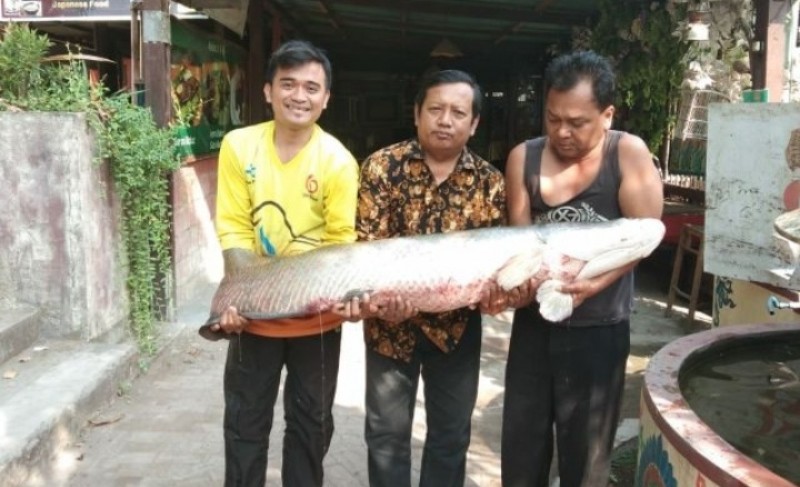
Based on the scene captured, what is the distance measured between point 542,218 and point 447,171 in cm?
39

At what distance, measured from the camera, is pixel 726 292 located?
506 cm

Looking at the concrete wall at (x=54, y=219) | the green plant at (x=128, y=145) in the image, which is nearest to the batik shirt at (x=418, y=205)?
the concrete wall at (x=54, y=219)

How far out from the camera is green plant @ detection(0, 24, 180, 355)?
177 inches

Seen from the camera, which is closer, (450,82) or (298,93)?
(450,82)

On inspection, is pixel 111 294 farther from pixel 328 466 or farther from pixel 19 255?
pixel 328 466

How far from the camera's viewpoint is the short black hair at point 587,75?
2.53m

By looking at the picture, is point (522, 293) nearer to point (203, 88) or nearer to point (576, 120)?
point (576, 120)

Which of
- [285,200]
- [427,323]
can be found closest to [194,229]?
[285,200]

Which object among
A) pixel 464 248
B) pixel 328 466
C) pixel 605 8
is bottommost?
pixel 328 466

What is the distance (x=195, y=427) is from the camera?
14.0 ft

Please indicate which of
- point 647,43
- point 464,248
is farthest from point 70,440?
point 647,43

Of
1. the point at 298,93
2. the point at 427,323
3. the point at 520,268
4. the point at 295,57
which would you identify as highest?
the point at 295,57

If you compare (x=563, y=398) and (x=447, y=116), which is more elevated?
(x=447, y=116)

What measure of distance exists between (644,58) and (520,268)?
5640 millimetres
